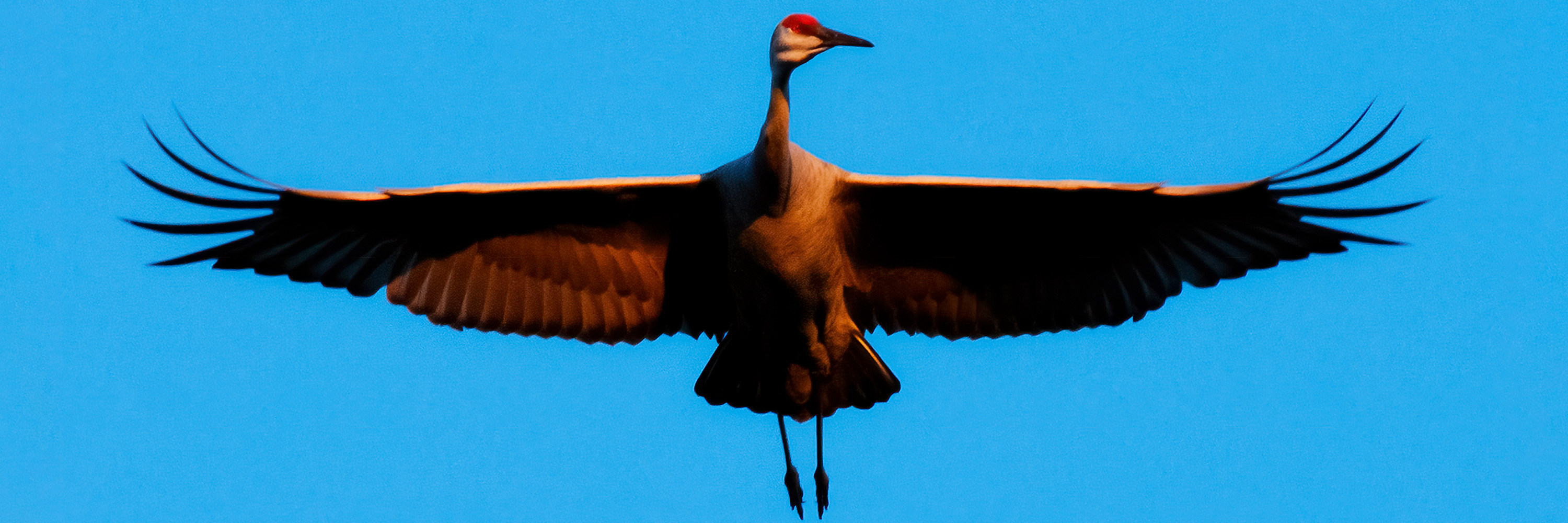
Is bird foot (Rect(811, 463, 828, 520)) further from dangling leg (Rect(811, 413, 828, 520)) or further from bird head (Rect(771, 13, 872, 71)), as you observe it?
bird head (Rect(771, 13, 872, 71))

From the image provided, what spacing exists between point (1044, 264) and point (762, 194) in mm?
1717

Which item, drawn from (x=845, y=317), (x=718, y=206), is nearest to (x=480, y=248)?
(x=718, y=206)

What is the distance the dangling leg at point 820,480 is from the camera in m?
9.06

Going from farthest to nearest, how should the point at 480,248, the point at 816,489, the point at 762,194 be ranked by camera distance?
1. the point at 816,489
2. the point at 480,248
3. the point at 762,194

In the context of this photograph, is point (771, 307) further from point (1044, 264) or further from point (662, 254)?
point (1044, 264)

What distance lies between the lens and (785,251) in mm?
7840

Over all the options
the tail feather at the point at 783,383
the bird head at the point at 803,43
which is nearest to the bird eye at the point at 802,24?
the bird head at the point at 803,43

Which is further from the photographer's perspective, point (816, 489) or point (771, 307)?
point (816, 489)

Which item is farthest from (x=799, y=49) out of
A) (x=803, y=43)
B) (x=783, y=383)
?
(x=783, y=383)

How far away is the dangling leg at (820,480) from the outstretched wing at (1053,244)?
0.75m

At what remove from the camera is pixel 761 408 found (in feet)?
29.1

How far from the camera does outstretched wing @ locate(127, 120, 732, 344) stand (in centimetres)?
796

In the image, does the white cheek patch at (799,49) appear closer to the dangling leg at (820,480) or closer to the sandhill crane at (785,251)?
the sandhill crane at (785,251)

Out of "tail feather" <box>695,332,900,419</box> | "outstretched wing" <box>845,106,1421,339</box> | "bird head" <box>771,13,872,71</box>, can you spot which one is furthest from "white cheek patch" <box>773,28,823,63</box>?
"tail feather" <box>695,332,900,419</box>
